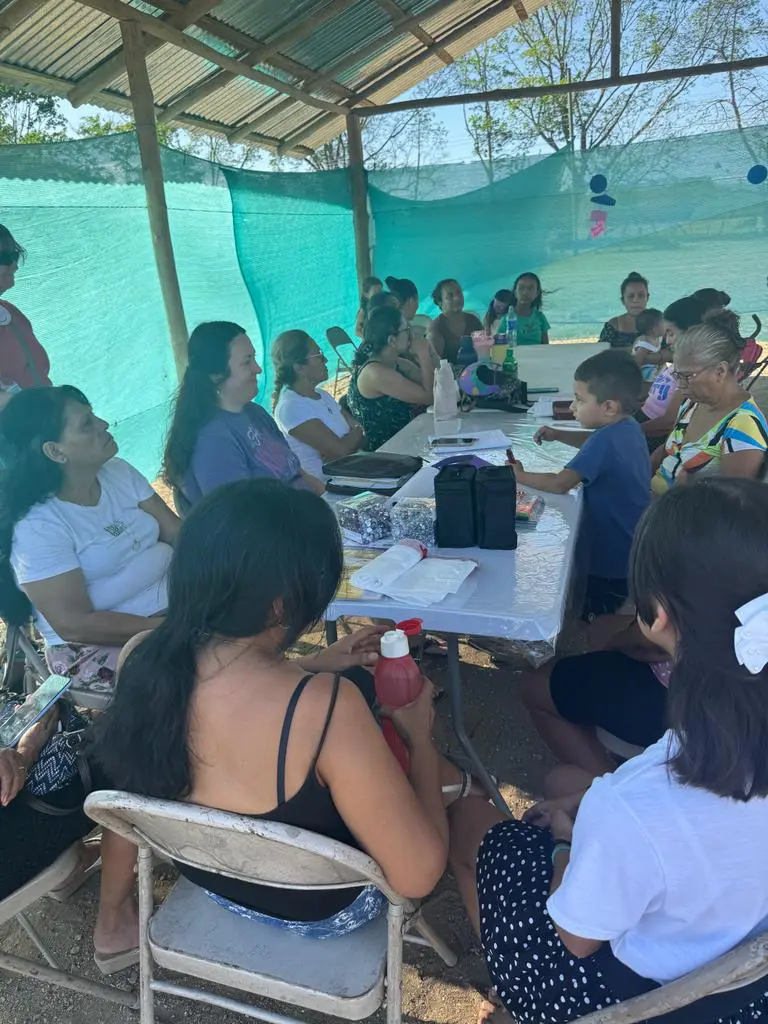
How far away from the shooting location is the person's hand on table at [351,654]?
5.19 ft

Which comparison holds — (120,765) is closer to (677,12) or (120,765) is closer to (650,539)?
(650,539)

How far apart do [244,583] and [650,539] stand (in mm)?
589

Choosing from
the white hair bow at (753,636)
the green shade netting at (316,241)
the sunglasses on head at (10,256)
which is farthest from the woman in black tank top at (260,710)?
the green shade netting at (316,241)

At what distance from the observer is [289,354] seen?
312 centimetres

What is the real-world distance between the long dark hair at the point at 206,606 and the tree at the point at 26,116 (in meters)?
15.2

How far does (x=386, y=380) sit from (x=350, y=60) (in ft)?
14.9

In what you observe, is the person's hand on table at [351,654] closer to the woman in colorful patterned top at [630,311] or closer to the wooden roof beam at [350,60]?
the woman in colorful patterned top at [630,311]

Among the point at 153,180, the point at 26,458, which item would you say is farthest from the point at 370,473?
the point at 153,180

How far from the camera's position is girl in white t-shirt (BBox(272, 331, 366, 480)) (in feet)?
10.3

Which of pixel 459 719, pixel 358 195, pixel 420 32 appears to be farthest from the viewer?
pixel 358 195

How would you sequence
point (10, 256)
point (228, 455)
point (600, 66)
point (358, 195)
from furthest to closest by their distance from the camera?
1. point (600, 66)
2. point (358, 195)
3. point (10, 256)
4. point (228, 455)

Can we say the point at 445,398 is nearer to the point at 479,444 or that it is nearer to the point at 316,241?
the point at 479,444

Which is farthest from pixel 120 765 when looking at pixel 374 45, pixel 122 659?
pixel 374 45

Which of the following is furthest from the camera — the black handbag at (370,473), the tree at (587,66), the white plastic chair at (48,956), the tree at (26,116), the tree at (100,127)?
the tree at (100,127)
